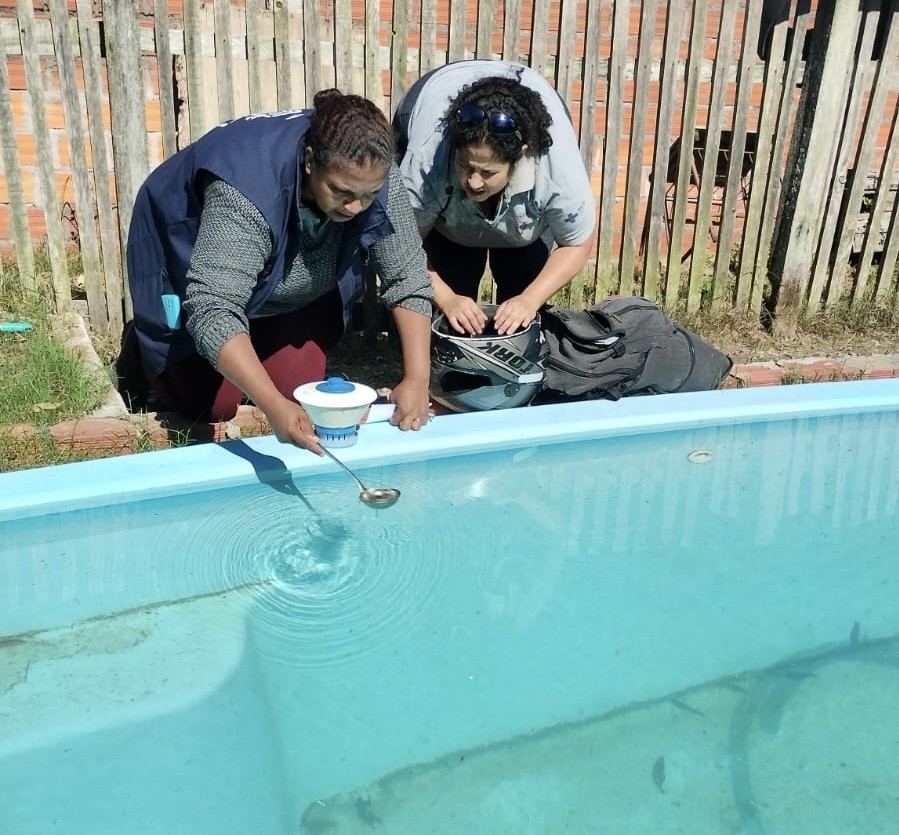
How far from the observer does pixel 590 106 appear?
14.2 ft

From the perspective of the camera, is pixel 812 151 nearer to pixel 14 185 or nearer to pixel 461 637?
pixel 461 637

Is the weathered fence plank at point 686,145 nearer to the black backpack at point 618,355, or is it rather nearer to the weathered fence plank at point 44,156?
the black backpack at point 618,355

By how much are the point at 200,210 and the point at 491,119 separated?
34.0 inches

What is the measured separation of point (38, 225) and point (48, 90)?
2.27ft

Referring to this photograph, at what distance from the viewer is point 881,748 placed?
7.32 ft

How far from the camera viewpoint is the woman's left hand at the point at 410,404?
3.04 m

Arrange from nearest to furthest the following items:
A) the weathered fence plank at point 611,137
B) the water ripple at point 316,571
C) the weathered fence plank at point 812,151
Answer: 1. the water ripple at point 316,571
2. the weathered fence plank at point 611,137
3. the weathered fence plank at point 812,151

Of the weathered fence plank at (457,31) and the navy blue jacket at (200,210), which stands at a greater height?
the weathered fence plank at (457,31)

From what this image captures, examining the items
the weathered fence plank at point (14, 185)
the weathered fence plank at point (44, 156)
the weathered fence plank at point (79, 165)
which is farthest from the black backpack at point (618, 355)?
the weathered fence plank at point (14, 185)

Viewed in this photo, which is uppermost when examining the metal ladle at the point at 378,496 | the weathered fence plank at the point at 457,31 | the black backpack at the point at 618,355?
the weathered fence plank at the point at 457,31

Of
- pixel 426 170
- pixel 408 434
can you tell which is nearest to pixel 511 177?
pixel 426 170

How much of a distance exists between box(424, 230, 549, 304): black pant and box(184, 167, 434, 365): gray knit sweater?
679mm

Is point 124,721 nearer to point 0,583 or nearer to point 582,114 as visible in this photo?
point 0,583

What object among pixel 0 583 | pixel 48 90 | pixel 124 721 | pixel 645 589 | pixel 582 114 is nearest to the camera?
pixel 124 721
